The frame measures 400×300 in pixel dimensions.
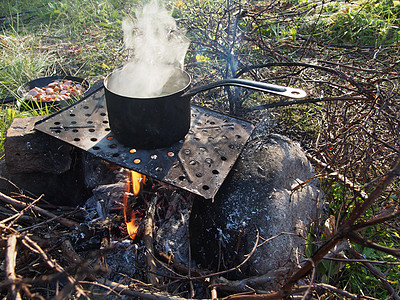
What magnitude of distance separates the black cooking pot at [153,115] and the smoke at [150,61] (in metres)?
0.13

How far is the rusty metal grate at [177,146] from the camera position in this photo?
1.76m

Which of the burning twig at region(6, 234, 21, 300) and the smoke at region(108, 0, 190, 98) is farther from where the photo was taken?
the smoke at region(108, 0, 190, 98)

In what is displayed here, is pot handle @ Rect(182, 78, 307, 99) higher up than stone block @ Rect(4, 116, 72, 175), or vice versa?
pot handle @ Rect(182, 78, 307, 99)

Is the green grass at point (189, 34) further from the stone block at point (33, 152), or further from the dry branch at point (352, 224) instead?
the dry branch at point (352, 224)

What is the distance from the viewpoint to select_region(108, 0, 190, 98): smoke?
211 cm

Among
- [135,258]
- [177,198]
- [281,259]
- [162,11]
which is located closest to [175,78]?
[162,11]

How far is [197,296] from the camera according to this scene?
177 centimetres

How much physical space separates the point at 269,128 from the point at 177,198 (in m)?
1.40

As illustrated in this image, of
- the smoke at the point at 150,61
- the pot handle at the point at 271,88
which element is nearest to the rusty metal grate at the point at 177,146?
the smoke at the point at 150,61

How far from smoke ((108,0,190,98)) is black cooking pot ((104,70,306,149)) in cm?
13

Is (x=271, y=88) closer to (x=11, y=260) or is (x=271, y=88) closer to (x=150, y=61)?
(x=150, y=61)

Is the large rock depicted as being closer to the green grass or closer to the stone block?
the green grass

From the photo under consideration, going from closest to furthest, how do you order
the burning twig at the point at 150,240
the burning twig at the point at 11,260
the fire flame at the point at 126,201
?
the burning twig at the point at 11,260
the burning twig at the point at 150,240
the fire flame at the point at 126,201

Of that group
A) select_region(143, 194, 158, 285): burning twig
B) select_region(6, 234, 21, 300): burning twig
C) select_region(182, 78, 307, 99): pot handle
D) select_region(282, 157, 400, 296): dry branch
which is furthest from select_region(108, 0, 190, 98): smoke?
A: select_region(282, 157, 400, 296): dry branch
